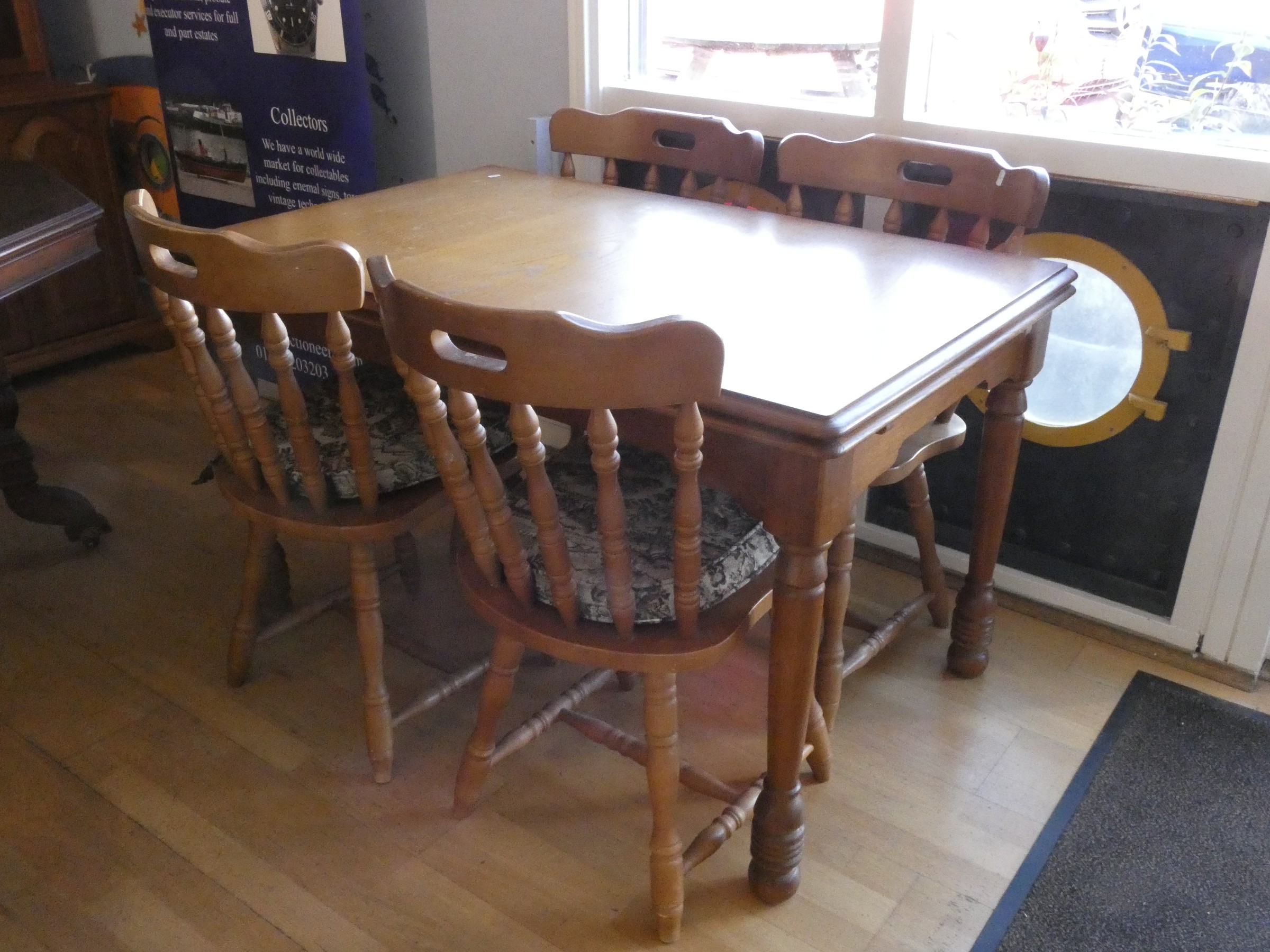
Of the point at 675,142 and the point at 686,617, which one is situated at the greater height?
the point at 675,142

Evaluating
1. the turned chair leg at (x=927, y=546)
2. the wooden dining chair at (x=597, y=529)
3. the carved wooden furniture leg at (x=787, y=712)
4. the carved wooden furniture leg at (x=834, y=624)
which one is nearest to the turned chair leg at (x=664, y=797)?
the wooden dining chair at (x=597, y=529)

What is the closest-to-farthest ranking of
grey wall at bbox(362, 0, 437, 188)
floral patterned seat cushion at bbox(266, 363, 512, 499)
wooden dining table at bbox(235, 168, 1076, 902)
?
wooden dining table at bbox(235, 168, 1076, 902) → floral patterned seat cushion at bbox(266, 363, 512, 499) → grey wall at bbox(362, 0, 437, 188)

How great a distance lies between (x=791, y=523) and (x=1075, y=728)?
0.94 m

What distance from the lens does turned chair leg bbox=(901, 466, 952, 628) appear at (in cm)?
194

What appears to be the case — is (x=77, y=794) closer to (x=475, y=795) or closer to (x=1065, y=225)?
(x=475, y=795)

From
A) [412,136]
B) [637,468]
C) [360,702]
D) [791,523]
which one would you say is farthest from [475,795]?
[412,136]

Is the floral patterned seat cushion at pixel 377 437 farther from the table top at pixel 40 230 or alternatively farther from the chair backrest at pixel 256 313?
the table top at pixel 40 230

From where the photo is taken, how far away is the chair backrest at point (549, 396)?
112 cm

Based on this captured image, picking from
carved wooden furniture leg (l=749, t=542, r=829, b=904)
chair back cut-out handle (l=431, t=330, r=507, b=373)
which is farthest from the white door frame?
chair back cut-out handle (l=431, t=330, r=507, b=373)

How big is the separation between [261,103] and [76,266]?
0.72m

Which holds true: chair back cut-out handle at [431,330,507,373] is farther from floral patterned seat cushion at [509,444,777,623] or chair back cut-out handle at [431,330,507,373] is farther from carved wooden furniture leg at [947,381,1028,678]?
carved wooden furniture leg at [947,381,1028,678]

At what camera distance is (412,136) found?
2.82 meters

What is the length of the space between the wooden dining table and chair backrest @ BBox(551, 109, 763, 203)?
0.12m

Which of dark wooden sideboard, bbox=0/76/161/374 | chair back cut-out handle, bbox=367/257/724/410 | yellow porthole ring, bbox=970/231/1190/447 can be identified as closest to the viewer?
chair back cut-out handle, bbox=367/257/724/410
